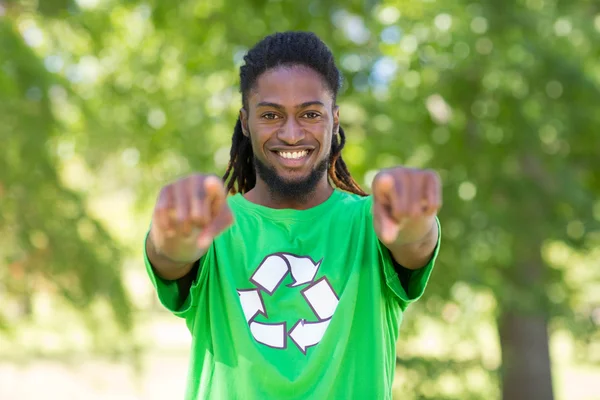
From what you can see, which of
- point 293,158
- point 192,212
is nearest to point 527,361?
point 293,158

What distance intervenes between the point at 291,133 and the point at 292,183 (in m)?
0.14

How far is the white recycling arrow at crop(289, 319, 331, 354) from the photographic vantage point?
1.96m

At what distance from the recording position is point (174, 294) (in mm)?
1959

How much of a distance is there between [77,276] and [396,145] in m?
2.59

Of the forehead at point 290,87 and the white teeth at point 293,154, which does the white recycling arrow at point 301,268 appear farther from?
the forehead at point 290,87

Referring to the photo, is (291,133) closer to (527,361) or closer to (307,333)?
(307,333)

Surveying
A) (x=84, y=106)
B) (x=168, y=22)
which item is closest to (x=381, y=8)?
(x=168, y=22)

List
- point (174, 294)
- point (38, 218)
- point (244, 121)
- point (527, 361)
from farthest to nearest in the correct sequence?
point (527, 361), point (38, 218), point (244, 121), point (174, 294)

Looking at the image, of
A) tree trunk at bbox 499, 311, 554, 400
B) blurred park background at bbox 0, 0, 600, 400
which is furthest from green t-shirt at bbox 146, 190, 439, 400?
tree trunk at bbox 499, 311, 554, 400

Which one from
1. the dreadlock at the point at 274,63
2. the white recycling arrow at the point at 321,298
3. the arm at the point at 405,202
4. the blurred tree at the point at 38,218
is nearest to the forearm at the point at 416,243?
the arm at the point at 405,202

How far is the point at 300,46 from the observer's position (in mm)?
2201

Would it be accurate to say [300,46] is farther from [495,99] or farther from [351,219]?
[495,99]

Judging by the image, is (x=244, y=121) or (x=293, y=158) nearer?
(x=293, y=158)

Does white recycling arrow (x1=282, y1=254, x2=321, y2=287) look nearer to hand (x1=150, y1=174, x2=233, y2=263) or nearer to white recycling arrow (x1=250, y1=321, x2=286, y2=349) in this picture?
white recycling arrow (x1=250, y1=321, x2=286, y2=349)
